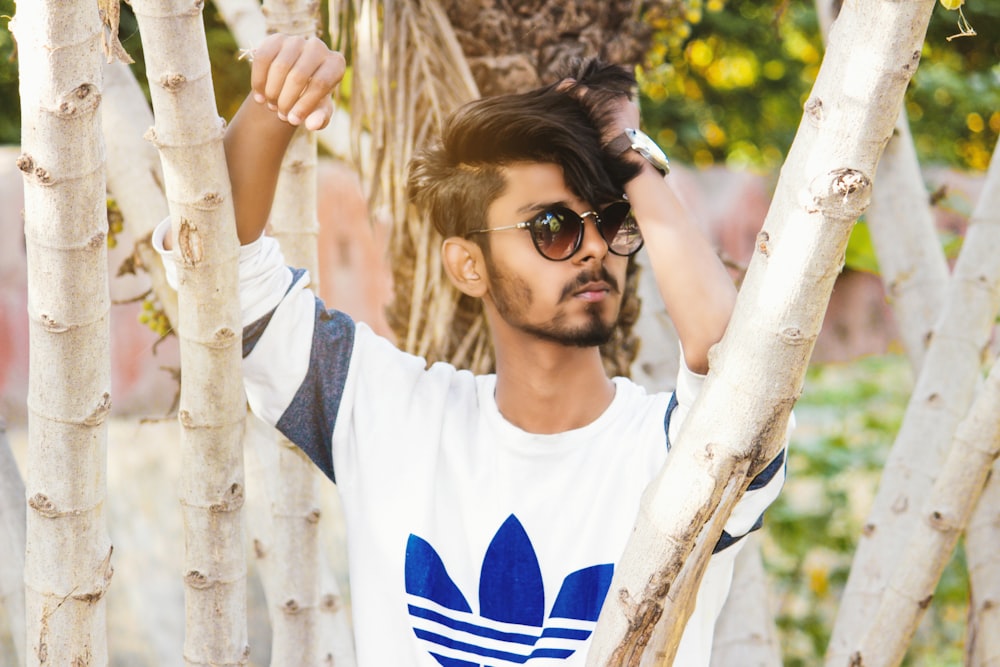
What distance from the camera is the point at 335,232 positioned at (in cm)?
827

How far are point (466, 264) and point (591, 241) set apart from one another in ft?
1.10

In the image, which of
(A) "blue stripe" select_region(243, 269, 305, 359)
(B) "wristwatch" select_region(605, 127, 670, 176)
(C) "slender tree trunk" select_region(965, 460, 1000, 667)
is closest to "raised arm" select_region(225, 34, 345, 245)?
(A) "blue stripe" select_region(243, 269, 305, 359)

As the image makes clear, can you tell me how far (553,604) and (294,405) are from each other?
1.91 feet

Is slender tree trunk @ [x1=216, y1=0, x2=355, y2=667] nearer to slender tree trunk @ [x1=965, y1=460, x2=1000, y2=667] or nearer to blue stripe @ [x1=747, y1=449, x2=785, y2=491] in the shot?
blue stripe @ [x1=747, y1=449, x2=785, y2=491]

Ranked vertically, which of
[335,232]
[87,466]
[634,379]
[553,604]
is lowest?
[553,604]

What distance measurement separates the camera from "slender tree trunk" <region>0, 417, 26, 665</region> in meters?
1.89

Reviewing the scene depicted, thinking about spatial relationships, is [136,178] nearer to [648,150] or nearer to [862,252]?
[648,150]

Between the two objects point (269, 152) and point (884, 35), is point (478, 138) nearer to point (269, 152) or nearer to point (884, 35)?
point (269, 152)

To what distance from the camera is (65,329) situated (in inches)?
53.7

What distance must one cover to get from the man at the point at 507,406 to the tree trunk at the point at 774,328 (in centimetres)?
41

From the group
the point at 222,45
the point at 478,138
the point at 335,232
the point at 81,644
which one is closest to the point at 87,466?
the point at 81,644

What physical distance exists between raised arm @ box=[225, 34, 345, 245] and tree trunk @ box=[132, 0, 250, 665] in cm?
15

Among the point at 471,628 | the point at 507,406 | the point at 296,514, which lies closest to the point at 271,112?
the point at 507,406

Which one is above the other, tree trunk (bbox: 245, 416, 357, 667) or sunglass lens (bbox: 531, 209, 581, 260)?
sunglass lens (bbox: 531, 209, 581, 260)
